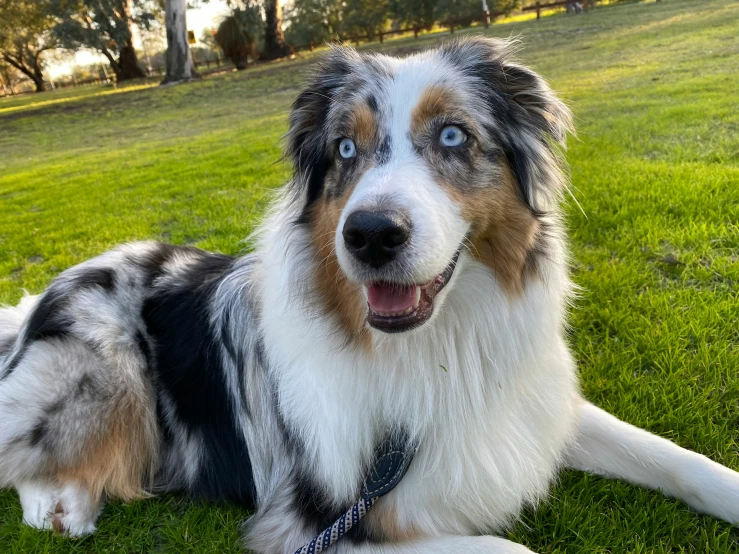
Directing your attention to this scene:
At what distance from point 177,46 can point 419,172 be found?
121 feet

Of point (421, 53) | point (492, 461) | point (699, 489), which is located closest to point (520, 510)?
point (492, 461)

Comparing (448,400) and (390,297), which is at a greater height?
(390,297)

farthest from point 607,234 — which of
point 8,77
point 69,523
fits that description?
point 8,77

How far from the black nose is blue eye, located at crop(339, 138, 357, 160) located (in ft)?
2.44

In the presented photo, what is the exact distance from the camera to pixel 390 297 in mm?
2529

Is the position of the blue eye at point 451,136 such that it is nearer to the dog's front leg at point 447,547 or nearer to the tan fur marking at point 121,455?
the dog's front leg at point 447,547

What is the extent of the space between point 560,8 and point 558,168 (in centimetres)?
4638

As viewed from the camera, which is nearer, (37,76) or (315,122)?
(315,122)

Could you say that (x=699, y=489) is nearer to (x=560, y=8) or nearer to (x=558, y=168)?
(x=558, y=168)

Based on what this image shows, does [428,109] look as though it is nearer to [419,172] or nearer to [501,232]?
[419,172]

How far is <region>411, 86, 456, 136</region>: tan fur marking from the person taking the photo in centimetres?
279

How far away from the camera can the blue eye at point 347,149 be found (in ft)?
9.61

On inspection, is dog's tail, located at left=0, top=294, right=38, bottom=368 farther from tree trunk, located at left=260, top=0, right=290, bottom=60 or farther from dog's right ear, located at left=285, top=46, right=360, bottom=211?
tree trunk, located at left=260, top=0, right=290, bottom=60

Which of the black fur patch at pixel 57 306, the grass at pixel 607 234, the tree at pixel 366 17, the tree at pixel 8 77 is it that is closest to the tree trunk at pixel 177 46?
the grass at pixel 607 234
